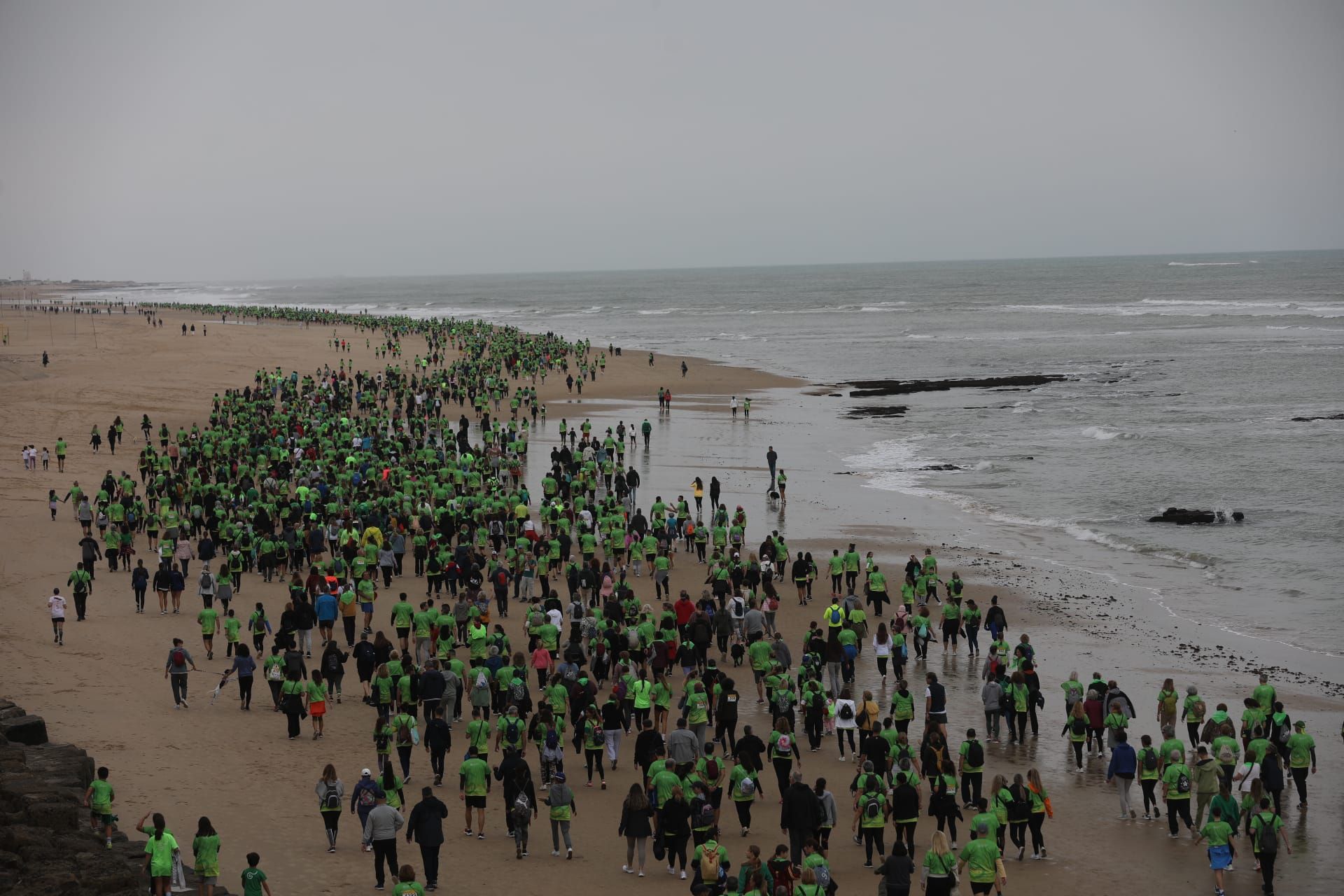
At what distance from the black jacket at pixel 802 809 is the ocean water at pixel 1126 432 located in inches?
448

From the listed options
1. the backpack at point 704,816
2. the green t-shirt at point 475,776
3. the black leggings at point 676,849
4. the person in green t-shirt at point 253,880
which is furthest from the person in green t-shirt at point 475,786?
the person in green t-shirt at point 253,880

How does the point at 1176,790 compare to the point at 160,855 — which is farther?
the point at 1176,790

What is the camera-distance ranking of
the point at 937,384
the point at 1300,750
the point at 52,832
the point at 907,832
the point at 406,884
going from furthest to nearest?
the point at 937,384
the point at 1300,750
the point at 907,832
the point at 52,832
the point at 406,884

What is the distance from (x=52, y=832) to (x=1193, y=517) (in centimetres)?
2535

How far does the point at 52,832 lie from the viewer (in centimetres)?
1077

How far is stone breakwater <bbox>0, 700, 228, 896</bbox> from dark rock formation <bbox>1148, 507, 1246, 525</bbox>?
77.7ft

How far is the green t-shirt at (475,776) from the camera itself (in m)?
12.0

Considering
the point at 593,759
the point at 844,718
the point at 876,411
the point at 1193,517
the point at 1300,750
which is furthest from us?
the point at 876,411

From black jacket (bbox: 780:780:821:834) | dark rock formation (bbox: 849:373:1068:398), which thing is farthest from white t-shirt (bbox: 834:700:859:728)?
dark rock formation (bbox: 849:373:1068:398)

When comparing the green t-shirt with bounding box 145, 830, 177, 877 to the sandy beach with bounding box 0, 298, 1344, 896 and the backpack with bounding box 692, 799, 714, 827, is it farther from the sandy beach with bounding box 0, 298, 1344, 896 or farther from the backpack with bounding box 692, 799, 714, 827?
the backpack with bounding box 692, 799, 714, 827

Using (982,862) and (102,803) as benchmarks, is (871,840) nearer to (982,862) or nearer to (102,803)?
(982,862)

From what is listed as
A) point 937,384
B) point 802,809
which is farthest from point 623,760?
point 937,384

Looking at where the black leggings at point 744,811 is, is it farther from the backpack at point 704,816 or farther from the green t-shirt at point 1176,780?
the green t-shirt at point 1176,780

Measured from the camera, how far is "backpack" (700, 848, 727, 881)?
1015 cm
